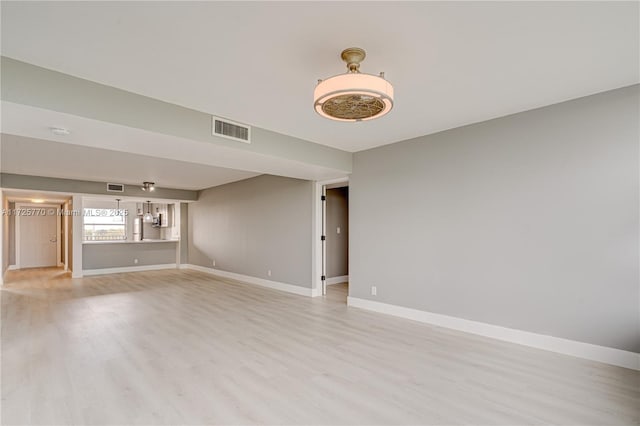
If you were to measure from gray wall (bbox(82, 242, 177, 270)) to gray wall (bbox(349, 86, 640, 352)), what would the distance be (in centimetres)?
796

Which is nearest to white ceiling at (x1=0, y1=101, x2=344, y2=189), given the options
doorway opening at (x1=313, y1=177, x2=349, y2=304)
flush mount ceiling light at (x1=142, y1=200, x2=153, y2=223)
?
doorway opening at (x1=313, y1=177, x2=349, y2=304)

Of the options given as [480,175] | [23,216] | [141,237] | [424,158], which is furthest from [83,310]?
[23,216]

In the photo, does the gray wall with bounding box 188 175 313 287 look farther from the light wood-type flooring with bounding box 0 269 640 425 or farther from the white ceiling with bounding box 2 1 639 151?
the white ceiling with bounding box 2 1 639 151

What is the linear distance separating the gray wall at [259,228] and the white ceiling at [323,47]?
11.1ft

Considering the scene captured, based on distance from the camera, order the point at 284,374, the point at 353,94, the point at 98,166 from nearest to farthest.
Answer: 1. the point at 353,94
2. the point at 284,374
3. the point at 98,166

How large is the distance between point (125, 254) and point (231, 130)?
7902mm

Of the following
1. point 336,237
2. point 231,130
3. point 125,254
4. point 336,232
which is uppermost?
point 231,130

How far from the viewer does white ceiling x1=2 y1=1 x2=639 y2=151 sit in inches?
75.9

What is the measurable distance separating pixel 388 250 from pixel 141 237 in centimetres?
1103

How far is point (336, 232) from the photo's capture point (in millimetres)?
7770

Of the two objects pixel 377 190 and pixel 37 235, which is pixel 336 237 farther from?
pixel 37 235

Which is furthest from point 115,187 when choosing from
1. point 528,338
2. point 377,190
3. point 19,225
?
point 528,338

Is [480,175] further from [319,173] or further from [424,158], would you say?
[319,173]

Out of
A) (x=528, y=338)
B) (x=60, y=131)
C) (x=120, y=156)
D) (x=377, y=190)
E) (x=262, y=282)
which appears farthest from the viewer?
(x=262, y=282)
